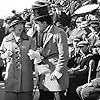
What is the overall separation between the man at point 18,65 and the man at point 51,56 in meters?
0.31

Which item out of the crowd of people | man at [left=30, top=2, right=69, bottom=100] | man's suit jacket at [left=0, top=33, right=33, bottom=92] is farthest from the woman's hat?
man at [left=30, top=2, right=69, bottom=100]

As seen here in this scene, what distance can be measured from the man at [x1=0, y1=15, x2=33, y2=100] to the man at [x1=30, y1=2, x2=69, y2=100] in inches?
12.1

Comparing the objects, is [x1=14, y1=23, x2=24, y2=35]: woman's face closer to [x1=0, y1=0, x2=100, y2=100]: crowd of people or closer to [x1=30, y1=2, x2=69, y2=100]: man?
[x1=0, y1=0, x2=100, y2=100]: crowd of people

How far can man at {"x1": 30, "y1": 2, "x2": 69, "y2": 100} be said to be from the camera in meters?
3.50

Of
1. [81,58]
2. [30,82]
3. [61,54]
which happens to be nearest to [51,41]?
[61,54]

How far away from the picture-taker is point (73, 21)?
865cm

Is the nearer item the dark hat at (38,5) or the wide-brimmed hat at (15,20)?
the dark hat at (38,5)

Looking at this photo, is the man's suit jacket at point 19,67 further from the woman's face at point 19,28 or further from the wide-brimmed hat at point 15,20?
the wide-brimmed hat at point 15,20

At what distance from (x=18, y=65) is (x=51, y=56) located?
0.60m

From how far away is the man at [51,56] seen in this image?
350 cm

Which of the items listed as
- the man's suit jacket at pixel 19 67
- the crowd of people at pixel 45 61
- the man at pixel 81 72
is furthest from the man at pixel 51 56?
the man at pixel 81 72

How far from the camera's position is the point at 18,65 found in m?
3.92

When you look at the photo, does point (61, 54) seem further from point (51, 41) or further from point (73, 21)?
point (73, 21)

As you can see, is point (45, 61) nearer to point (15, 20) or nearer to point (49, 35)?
point (49, 35)
